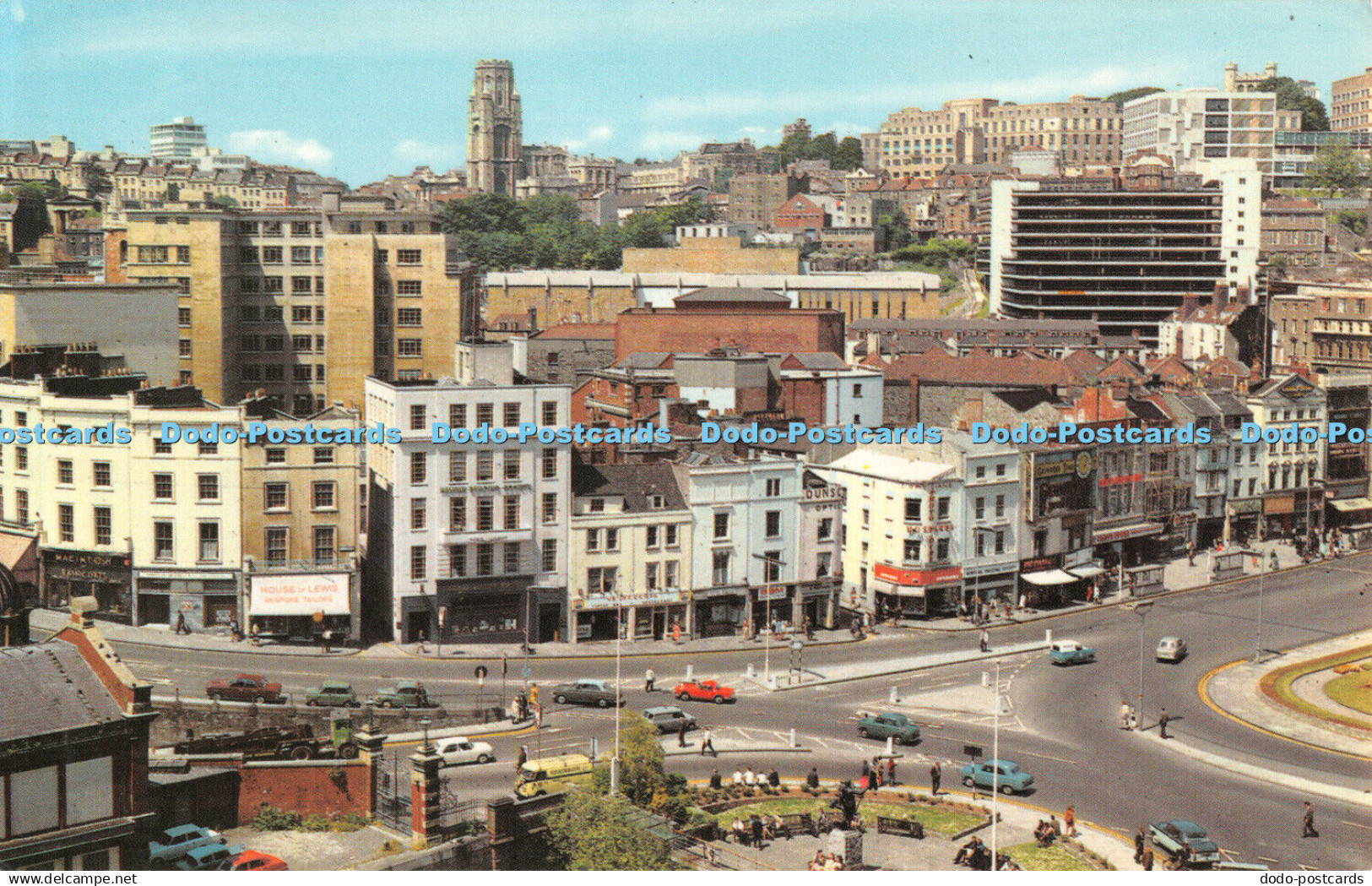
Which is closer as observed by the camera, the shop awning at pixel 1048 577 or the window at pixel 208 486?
the window at pixel 208 486

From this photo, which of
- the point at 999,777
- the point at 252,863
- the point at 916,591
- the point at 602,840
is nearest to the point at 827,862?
the point at 602,840

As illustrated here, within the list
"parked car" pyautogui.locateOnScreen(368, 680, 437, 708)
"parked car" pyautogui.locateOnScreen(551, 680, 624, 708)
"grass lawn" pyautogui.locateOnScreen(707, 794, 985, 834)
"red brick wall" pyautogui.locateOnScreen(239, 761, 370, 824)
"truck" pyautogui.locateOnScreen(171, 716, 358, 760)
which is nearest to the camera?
"red brick wall" pyautogui.locateOnScreen(239, 761, 370, 824)

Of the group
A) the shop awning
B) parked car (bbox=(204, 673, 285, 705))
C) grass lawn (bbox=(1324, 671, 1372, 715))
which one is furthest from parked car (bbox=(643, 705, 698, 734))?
the shop awning

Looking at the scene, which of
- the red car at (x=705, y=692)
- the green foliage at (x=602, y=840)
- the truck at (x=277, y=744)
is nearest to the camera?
the green foliage at (x=602, y=840)

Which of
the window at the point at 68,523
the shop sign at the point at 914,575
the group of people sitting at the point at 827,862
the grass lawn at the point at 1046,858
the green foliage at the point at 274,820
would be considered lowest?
the grass lawn at the point at 1046,858

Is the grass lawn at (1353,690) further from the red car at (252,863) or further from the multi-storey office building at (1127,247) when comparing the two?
the multi-storey office building at (1127,247)

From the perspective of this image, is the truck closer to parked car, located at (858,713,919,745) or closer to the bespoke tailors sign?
the bespoke tailors sign

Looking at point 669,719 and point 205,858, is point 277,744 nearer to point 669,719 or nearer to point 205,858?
point 205,858

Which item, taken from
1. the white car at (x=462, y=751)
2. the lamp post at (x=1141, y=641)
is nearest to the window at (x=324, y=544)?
the white car at (x=462, y=751)
